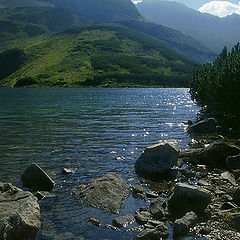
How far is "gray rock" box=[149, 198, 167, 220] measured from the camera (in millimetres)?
13367

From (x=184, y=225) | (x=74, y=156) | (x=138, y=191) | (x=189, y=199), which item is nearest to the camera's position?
(x=184, y=225)

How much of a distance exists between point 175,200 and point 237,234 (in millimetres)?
3735

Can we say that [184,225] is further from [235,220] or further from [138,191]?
[138,191]

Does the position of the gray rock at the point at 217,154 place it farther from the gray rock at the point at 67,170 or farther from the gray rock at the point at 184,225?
the gray rock at the point at 67,170

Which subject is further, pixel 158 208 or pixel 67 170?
pixel 67 170

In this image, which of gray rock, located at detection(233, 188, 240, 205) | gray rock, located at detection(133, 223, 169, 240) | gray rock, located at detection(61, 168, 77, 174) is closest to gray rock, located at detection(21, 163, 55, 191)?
gray rock, located at detection(61, 168, 77, 174)

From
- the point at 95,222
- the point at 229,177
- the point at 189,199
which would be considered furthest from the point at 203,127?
the point at 95,222

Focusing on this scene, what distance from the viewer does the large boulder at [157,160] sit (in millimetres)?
20500

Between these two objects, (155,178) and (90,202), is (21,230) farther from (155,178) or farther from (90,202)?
(155,178)

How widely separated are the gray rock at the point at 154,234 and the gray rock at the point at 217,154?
Answer: 12955 millimetres

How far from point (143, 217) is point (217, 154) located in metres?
12.8

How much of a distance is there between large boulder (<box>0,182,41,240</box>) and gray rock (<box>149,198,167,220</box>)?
6.06m

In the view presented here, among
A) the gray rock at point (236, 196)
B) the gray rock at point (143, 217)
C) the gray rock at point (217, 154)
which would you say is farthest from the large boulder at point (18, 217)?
the gray rock at point (217, 154)

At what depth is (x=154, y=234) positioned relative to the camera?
11.2 m
